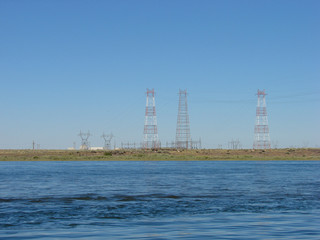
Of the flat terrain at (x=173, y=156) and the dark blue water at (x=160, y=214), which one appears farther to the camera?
the flat terrain at (x=173, y=156)

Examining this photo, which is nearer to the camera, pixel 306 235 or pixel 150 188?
pixel 306 235

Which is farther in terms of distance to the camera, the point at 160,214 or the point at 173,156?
the point at 173,156

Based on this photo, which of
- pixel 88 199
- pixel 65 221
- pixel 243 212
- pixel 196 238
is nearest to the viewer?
pixel 196 238

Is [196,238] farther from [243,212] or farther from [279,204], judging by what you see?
[279,204]

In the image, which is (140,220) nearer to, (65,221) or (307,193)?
(65,221)

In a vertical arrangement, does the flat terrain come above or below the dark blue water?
above

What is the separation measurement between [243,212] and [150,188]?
17897 mm

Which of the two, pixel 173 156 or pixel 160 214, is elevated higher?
pixel 173 156

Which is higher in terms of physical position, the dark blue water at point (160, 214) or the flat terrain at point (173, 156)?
the flat terrain at point (173, 156)

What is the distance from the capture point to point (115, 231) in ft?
72.1

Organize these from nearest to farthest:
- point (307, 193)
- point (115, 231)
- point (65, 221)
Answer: point (115, 231) → point (65, 221) → point (307, 193)

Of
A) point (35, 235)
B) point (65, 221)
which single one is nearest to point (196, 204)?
point (65, 221)

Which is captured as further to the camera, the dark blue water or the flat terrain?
the flat terrain

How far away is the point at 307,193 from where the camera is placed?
39.6 m
